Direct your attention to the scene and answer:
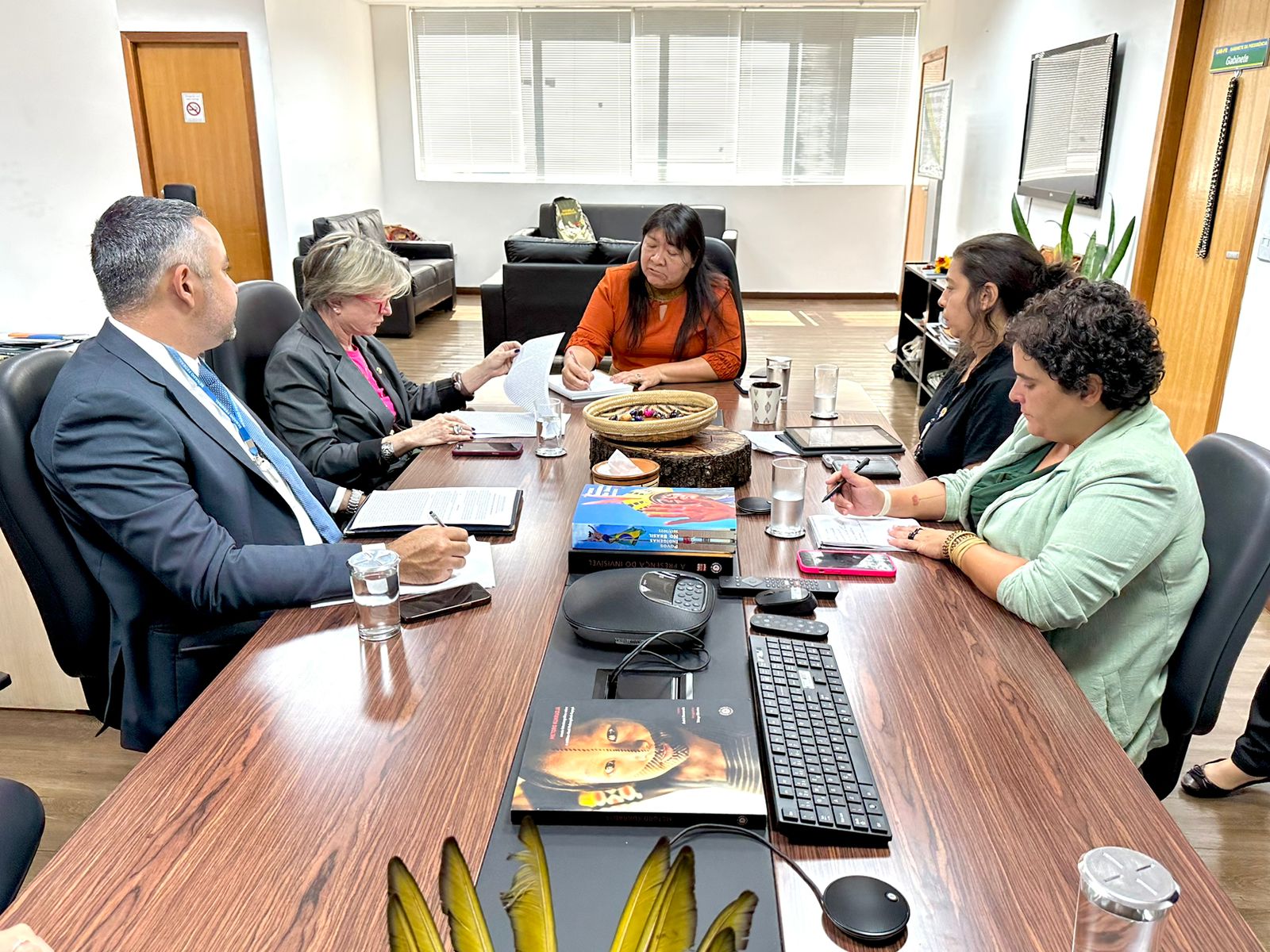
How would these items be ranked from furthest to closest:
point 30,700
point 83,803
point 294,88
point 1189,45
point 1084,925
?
1. point 294,88
2. point 1189,45
3. point 30,700
4. point 83,803
5. point 1084,925

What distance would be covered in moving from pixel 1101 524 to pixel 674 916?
39.7 inches

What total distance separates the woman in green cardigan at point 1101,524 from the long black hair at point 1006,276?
0.62 m

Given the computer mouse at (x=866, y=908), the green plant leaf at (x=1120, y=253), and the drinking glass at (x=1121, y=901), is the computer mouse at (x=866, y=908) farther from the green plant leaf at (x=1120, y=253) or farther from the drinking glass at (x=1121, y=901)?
the green plant leaf at (x=1120, y=253)

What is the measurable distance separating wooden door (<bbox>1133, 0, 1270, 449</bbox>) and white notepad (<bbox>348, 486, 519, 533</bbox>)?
294cm

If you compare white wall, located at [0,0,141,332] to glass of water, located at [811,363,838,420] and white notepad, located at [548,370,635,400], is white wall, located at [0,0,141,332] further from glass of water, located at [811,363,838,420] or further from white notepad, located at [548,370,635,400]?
glass of water, located at [811,363,838,420]

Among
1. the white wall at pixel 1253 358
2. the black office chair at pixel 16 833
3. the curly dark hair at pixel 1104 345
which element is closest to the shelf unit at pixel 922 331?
the white wall at pixel 1253 358

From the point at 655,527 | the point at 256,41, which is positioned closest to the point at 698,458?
the point at 655,527

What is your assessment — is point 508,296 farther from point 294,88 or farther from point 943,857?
point 943,857

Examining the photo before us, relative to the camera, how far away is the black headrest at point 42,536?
1447 millimetres

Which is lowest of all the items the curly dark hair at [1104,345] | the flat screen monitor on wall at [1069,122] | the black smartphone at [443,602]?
the black smartphone at [443,602]

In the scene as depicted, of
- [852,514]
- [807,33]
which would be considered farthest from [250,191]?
[852,514]

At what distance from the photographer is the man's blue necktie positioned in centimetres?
178

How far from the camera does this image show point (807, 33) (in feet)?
28.0

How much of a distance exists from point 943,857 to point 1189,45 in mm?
3929
